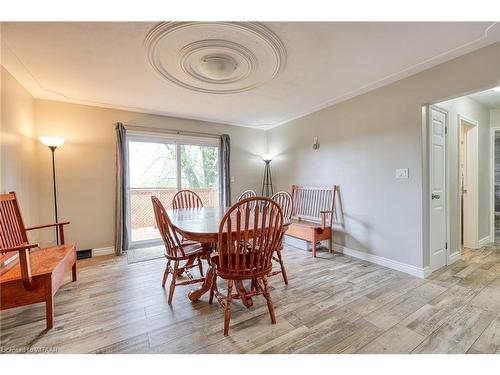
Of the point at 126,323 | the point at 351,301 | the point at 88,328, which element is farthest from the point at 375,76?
the point at 88,328

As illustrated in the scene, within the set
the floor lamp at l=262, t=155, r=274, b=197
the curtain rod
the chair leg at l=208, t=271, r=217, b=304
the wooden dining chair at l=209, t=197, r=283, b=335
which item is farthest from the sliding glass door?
the wooden dining chair at l=209, t=197, r=283, b=335

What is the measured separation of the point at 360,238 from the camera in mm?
3096

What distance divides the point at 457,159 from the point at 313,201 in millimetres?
2016

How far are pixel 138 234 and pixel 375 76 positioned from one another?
14.1 feet

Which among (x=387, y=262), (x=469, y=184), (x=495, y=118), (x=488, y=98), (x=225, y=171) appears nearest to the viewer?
(x=387, y=262)

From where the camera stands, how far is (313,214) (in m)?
→ 3.73

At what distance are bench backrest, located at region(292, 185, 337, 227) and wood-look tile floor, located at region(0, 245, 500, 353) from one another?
3.82 ft

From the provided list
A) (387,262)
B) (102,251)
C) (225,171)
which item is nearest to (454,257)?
(387,262)

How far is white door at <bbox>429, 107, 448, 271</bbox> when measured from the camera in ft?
8.39

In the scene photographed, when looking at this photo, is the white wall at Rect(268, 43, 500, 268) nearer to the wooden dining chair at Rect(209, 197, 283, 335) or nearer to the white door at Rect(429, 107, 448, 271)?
the white door at Rect(429, 107, 448, 271)

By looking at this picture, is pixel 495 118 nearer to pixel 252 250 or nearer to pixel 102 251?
pixel 252 250

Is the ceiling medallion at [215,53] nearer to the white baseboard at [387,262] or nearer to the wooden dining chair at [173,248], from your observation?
the wooden dining chair at [173,248]

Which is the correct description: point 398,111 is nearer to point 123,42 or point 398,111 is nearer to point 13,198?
point 123,42

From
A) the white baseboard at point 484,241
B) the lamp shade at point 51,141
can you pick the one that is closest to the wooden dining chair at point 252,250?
the lamp shade at point 51,141
